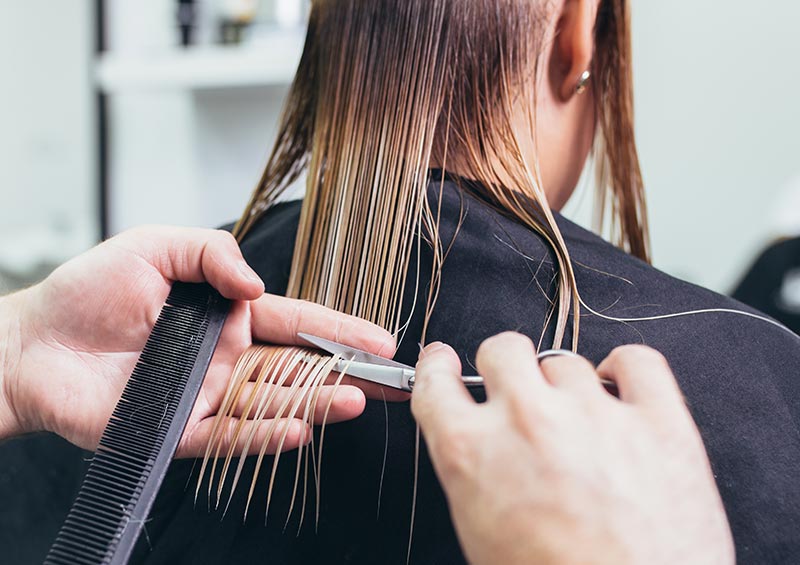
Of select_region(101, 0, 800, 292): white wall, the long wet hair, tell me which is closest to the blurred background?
select_region(101, 0, 800, 292): white wall

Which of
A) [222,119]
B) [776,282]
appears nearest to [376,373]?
[776,282]

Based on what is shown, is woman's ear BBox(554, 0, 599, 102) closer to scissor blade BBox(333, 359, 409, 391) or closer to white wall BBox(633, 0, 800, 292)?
scissor blade BBox(333, 359, 409, 391)

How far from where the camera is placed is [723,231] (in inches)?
58.7

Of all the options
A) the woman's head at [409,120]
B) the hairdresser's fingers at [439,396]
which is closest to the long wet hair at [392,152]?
the woman's head at [409,120]

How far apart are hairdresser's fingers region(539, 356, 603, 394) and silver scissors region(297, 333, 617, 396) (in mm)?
109

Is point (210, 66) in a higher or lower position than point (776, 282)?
higher

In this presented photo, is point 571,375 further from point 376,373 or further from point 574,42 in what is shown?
point 574,42

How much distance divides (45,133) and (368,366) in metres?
1.66

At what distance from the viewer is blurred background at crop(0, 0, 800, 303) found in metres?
1.43

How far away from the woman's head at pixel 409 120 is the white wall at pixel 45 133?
55.4 inches

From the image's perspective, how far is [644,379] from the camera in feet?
1.24

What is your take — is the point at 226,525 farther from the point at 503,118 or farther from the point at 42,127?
the point at 42,127

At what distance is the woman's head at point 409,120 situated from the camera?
625 mm

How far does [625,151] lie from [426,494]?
58 cm
